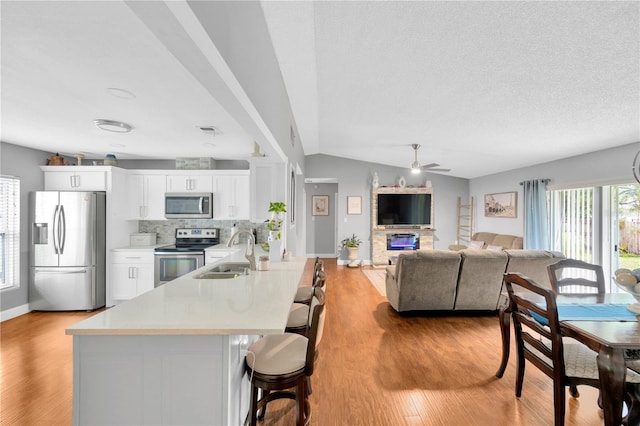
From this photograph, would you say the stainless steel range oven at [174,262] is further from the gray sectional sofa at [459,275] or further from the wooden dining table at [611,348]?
the wooden dining table at [611,348]

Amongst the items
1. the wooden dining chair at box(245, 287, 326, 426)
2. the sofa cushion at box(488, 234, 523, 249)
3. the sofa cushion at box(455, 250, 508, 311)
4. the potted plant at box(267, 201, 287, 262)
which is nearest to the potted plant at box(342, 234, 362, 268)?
the sofa cushion at box(488, 234, 523, 249)

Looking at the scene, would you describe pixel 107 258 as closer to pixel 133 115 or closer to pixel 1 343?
pixel 1 343

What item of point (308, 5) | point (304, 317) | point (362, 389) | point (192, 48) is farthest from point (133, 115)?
point (362, 389)

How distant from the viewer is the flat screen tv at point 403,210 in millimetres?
7461

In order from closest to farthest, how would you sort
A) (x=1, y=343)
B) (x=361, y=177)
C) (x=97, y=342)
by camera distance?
(x=97, y=342) → (x=1, y=343) → (x=361, y=177)

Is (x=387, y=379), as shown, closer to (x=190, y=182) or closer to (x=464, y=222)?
(x=190, y=182)

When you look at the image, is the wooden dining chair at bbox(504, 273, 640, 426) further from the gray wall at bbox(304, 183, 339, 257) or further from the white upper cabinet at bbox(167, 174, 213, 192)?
the gray wall at bbox(304, 183, 339, 257)

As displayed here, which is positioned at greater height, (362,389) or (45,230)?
(45,230)

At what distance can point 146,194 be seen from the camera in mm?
4699

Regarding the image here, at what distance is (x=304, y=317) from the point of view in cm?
216

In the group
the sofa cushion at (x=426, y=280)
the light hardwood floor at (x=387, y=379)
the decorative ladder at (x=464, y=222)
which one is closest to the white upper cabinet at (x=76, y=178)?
the light hardwood floor at (x=387, y=379)

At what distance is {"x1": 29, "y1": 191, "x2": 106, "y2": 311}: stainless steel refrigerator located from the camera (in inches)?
157

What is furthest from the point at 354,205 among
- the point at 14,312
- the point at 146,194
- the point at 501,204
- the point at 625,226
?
the point at 14,312

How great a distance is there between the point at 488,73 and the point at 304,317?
2.51 meters
